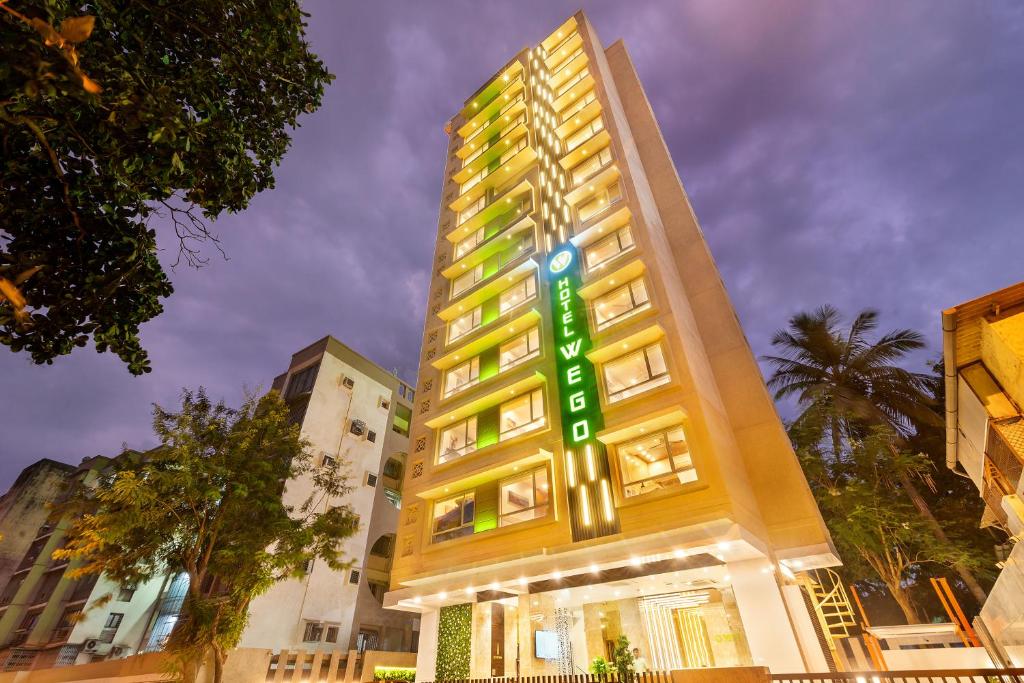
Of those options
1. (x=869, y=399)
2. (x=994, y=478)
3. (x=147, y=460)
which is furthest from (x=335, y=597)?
(x=869, y=399)

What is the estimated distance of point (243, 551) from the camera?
54.0 feet

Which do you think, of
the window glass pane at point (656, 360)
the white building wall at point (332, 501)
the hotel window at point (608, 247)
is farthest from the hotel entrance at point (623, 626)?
the hotel window at point (608, 247)

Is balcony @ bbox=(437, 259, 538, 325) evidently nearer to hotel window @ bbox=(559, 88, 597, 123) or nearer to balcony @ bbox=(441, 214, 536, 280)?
balcony @ bbox=(441, 214, 536, 280)

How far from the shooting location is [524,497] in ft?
54.1

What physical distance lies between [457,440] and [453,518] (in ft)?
10.6

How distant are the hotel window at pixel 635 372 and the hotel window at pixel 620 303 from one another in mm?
1512

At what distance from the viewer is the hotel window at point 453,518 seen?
17094 mm

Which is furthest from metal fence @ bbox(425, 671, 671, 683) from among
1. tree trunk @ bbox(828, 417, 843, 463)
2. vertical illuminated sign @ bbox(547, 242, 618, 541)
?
tree trunk @ bbox(828, 417, 843, 463)

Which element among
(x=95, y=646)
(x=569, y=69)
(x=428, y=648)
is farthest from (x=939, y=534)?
(x=95, y=646)

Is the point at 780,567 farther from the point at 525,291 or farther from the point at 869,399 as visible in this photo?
the point at 869,399

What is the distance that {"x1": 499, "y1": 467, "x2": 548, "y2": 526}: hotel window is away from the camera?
51.1ft

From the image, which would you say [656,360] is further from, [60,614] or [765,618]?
[60,614]

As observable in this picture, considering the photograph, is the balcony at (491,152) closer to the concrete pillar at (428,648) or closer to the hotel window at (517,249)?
the hotel window at (517,249)

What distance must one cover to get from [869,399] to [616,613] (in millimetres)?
19208
